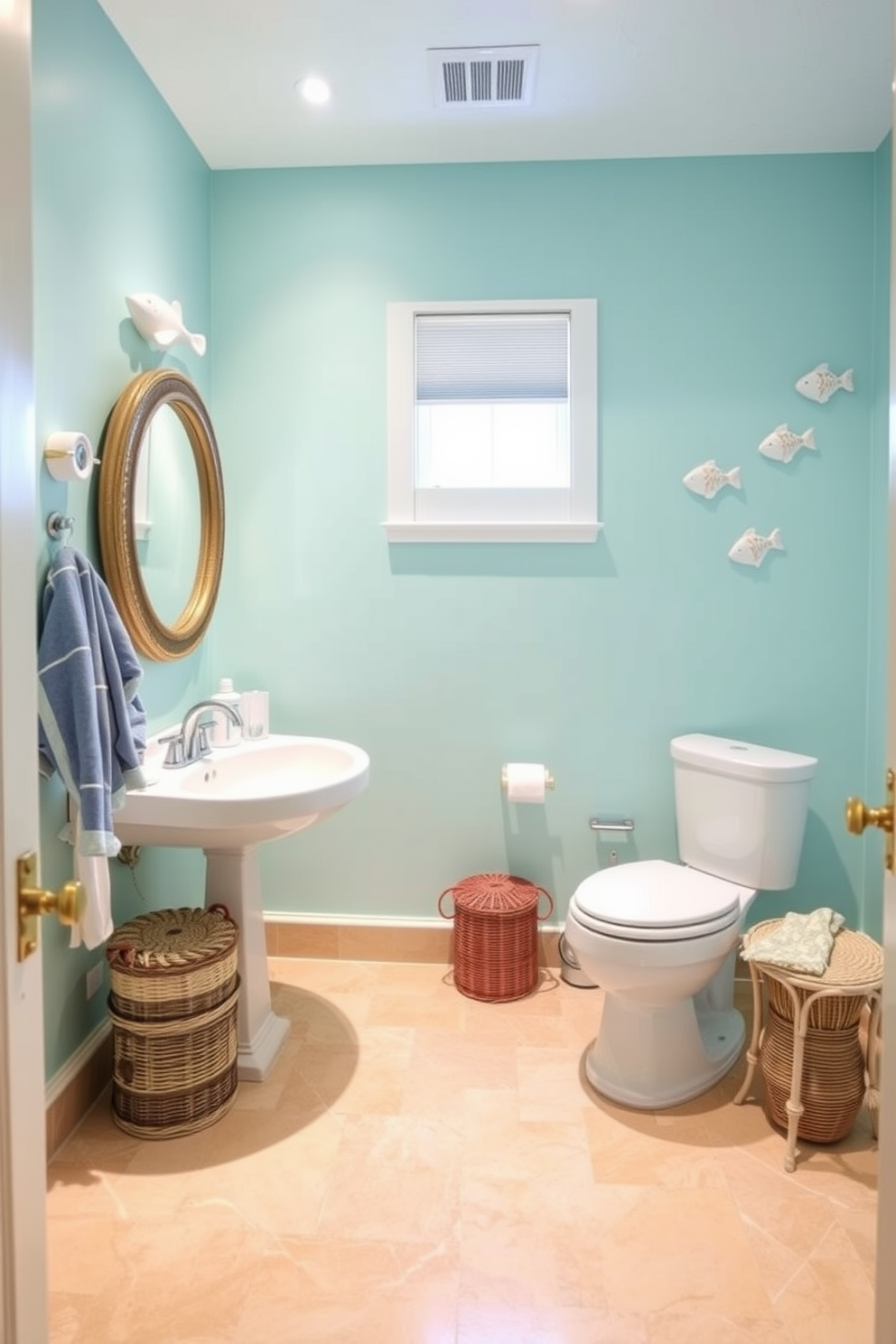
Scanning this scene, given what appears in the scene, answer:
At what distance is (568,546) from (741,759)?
84cm

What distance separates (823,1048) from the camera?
1.86m

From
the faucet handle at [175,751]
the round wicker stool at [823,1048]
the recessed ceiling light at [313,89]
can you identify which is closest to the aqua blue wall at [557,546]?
the faucet handle at [175,751]

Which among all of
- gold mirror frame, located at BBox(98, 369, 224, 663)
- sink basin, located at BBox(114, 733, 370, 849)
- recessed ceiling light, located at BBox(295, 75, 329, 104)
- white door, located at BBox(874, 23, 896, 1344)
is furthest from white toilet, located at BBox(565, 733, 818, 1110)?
recessed ceiling light, located at BBox(295, 75, 329, 104)

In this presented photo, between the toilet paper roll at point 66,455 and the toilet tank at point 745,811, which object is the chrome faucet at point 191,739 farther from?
the toilet tank at point 745,811

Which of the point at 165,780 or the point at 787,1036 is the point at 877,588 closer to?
the point at 787,1036

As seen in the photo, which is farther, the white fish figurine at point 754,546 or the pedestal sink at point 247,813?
the white fish figurine at point 754,546

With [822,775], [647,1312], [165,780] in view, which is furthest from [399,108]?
[647,1312]

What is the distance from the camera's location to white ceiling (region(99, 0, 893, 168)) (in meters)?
1.92

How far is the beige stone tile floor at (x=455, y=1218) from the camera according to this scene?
141 centimetres

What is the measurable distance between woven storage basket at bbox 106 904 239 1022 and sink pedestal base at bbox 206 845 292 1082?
0.11 m

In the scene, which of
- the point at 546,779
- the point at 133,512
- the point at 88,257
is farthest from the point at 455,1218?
the point at 88,257

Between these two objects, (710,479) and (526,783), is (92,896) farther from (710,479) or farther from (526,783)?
(710,479)

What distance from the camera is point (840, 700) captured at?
8.49 ft

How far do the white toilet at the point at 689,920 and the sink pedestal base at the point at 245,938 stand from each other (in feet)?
2.73
